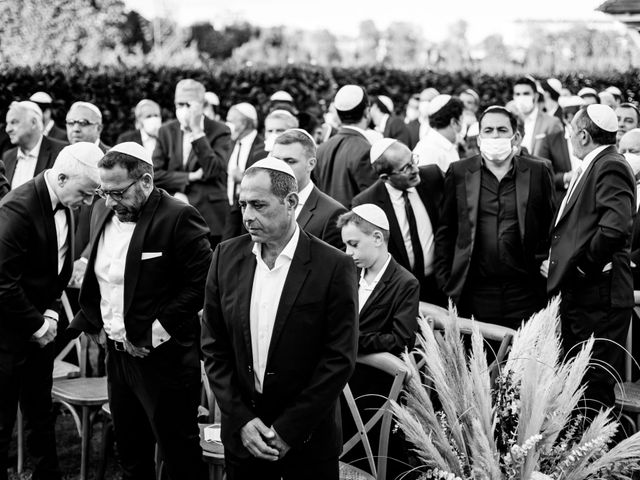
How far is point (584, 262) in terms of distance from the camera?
16.7 ft

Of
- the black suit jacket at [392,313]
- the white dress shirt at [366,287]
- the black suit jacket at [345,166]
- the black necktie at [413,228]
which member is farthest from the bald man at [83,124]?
the black suit jacket at [392,313]

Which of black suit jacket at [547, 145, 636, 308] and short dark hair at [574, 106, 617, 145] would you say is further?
short dark hair at [574, 106, 617, 145]

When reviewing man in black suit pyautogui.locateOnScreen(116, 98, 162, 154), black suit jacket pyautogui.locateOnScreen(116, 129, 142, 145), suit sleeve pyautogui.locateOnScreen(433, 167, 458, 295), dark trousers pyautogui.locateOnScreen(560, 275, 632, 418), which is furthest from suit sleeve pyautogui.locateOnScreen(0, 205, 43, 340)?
black suit jacket pyautogui.locateOnScreen(116, 129, 142, 145)

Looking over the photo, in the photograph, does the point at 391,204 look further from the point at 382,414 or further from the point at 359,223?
the point at 382,414

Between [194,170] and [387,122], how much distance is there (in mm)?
3059

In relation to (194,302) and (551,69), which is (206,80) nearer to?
(551,69)

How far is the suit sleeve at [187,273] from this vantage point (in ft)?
14.0

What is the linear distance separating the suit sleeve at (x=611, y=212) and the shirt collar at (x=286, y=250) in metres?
2.31

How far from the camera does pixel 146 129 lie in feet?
32.7

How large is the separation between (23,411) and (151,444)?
105 cm

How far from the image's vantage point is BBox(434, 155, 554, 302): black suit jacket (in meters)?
5.55

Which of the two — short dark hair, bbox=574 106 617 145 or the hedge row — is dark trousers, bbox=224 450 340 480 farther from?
the hedge row

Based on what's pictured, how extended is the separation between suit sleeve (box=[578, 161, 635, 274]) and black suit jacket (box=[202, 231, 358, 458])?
217 centimetres

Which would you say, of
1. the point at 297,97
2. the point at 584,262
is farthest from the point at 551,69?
the point at 584,262
